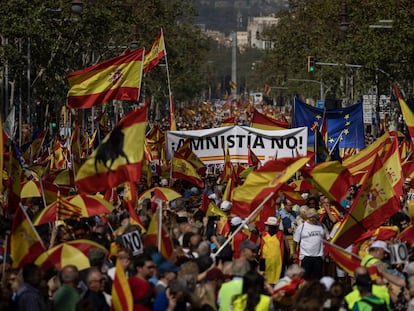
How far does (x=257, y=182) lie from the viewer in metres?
13.5

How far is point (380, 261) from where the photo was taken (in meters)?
12.2

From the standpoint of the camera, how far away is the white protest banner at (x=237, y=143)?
19922mm

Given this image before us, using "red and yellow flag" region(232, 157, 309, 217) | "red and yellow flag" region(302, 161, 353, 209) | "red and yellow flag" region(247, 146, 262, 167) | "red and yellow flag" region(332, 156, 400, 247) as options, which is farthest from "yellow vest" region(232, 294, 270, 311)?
"red and yellow flag" region(247, 146, 262, 167)

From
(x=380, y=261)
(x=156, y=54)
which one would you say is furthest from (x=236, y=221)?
(x=156, y=54)

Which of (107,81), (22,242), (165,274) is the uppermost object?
(107,81)

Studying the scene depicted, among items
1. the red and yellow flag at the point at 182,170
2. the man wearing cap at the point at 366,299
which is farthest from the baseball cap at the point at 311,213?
the red and yellow flag at the point at 182,170

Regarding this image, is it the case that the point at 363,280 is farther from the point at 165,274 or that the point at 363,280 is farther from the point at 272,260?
the point at 272,260

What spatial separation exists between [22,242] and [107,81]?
7.96 meters

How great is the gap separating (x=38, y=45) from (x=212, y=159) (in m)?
26.5

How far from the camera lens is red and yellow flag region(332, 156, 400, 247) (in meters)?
13.8

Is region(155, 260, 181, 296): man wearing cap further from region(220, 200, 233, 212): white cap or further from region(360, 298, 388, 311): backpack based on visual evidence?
region(220, 200, 233, 212): white cap

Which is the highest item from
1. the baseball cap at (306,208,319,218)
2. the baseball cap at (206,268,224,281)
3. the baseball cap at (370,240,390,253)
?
the baseball cap at (370,240,390,253)

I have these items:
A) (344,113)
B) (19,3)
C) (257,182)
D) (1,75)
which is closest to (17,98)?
(1,75)

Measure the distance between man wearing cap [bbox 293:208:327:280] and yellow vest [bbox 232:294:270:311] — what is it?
4629 millimetres
